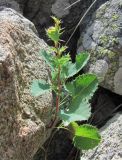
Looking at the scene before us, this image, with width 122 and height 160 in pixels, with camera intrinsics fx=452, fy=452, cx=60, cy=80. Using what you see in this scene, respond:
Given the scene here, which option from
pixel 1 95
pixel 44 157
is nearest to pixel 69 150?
pixel 44 157

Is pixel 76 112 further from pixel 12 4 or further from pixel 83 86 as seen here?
pixel 12 4

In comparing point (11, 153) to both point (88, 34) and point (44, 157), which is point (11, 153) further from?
point (88, 34)


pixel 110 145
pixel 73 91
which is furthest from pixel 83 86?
pixel 110 145

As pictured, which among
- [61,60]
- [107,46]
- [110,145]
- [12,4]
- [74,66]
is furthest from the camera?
[12,4]

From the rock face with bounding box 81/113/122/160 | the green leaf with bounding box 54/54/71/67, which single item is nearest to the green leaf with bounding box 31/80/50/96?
the green leaf with bounding box 54/54/71/67

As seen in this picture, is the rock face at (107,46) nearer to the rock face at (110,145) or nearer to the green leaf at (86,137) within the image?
the rock face at (110,145)
